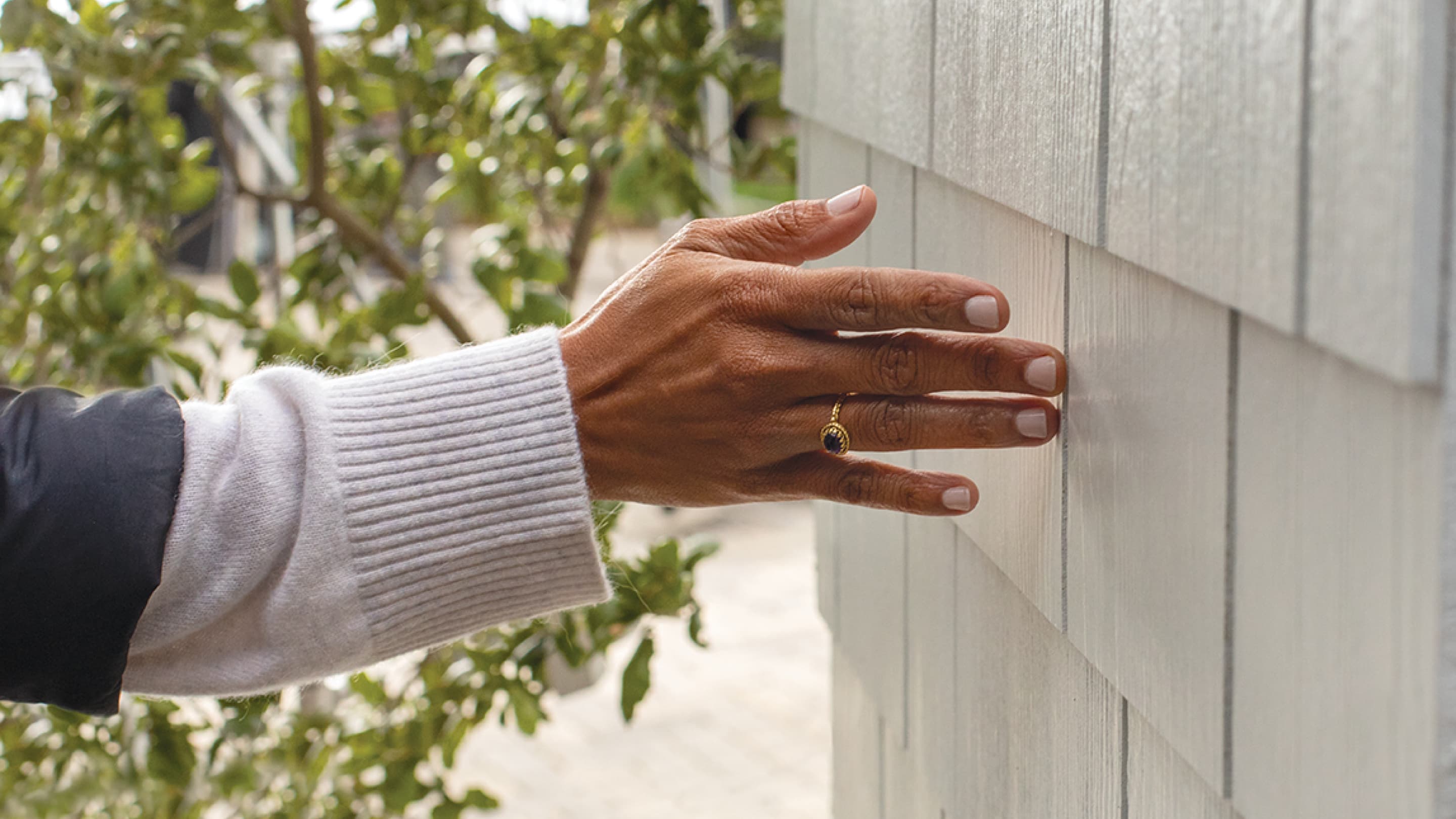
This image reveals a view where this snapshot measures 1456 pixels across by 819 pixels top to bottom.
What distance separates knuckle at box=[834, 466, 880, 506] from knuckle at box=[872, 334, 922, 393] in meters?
0.06

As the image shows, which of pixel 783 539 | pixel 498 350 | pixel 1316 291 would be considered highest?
pixel 1316 291

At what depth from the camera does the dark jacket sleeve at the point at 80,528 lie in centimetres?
75

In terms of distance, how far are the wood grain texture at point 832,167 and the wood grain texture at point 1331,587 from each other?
0.52 m

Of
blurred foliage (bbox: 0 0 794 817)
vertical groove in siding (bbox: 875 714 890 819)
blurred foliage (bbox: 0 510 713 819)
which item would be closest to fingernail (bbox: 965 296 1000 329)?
vertical groove in siding (bbox: 875 714 890 819)

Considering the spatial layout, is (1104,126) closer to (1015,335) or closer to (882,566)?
(1015,335)

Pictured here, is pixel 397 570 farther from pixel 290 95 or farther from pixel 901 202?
pixel 290 95

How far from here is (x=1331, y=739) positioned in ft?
1.39

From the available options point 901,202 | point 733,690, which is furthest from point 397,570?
point 733,690

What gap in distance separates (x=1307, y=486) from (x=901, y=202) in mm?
516

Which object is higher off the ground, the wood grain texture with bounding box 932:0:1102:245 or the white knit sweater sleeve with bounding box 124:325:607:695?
the wood grain texture with bounding box 932:0:1102:245

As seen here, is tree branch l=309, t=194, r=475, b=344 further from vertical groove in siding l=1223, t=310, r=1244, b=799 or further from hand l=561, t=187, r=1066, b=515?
vertical groove in siding l=1223, t=310, r=1244, b=799

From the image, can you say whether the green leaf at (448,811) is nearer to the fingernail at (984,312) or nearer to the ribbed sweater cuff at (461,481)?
the ribbed sweater cuff at (461,481)

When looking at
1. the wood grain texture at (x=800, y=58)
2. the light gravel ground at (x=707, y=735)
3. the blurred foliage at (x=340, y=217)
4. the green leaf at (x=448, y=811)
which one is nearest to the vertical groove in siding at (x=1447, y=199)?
the wood grain texture at (x=800, y=58)

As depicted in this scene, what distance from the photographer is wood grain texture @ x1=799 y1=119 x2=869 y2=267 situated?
1.04m
